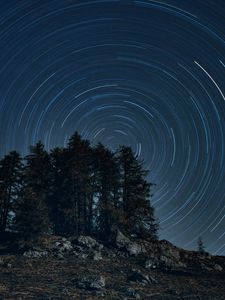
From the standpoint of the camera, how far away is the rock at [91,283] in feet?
62.9

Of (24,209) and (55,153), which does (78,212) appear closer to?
(55,153)

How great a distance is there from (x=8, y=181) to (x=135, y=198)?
13984 millimetres

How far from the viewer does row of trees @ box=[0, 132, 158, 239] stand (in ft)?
118

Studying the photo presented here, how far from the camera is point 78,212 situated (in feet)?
126

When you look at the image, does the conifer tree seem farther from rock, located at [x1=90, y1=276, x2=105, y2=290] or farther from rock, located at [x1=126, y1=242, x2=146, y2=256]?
rock, located at [x1=90, y1=276, x2=105, y2=290]

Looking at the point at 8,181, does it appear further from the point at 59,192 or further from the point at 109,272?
the point at 109,272

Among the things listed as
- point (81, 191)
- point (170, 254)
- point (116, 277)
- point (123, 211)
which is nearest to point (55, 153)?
point (81, 191)

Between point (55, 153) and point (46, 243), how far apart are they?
12436 mm

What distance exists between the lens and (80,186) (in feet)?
124

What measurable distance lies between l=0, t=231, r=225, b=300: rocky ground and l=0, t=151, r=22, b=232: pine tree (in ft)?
29.4

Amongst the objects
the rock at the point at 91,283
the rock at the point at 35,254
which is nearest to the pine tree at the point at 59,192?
the rock at the point at 35,254

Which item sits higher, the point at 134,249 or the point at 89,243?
the point at 89,243

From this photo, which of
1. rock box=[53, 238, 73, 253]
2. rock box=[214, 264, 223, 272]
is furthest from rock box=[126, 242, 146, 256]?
Result: rock box=[214, 264, 223, 272]

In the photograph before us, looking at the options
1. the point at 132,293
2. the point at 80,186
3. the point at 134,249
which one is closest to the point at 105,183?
the point at 80,186
